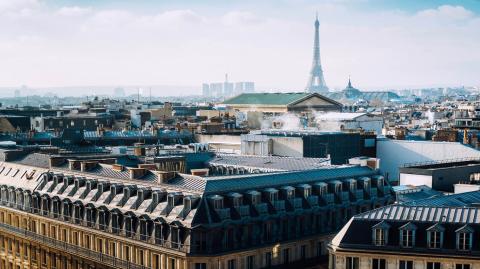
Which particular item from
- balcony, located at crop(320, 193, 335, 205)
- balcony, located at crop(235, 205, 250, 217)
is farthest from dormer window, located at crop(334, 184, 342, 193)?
balcony, located at crop(235, 205, 250, 217)

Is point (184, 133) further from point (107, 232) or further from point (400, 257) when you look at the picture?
point (400, 257)

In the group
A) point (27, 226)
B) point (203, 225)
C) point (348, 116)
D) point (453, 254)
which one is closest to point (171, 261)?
point (203, 225)

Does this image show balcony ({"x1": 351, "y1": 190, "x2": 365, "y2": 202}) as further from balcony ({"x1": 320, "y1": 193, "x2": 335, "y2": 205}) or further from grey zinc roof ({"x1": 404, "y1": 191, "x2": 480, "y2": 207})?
grey zinc roof ({"x1": 404, "y1": 191, "x2": 480, "y2": 207})

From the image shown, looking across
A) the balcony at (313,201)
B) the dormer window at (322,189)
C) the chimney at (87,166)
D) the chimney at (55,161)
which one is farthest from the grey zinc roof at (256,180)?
the chimney at (55,161)

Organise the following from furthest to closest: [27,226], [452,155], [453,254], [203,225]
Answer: [452,155] < [27,226] < [203,225] < [453,254]

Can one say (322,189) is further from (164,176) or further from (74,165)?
(74,165)

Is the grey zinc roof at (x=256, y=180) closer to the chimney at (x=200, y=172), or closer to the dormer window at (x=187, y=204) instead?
the dormer window at (x=187, y=204)
